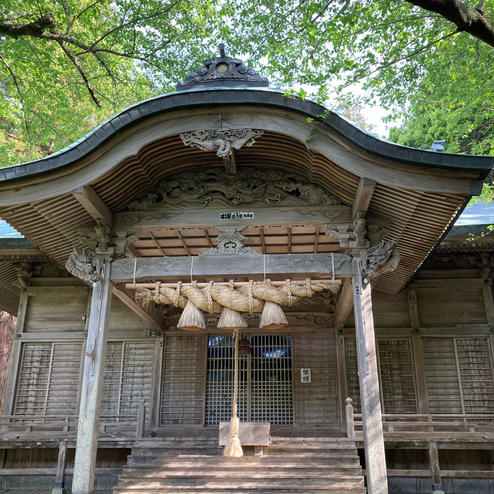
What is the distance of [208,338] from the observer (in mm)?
11648

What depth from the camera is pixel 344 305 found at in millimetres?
9688

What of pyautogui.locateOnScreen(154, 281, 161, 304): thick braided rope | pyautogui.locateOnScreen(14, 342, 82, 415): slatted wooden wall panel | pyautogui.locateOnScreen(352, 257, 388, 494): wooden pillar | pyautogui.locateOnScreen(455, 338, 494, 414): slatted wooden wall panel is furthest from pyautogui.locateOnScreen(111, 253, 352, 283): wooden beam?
pyautogui.locateOnScreen(455, 338, 494, 414): slatted wooden wall panel

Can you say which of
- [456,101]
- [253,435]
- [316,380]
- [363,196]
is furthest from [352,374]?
[456,101]

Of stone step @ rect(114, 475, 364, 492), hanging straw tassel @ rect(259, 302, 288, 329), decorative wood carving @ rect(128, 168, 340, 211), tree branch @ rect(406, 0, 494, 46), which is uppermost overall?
tree branch @ rect(406, 0, 494, 46)

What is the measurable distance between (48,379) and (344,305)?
707 cm

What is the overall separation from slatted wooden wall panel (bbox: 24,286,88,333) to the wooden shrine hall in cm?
42

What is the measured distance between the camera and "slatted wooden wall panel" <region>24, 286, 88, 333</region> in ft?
38.3

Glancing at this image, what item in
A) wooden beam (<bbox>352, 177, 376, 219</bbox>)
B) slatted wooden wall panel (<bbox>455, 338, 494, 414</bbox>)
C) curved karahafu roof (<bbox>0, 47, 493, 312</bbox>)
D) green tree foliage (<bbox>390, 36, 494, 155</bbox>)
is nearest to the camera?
curved karahafu roof (<bbox>0, 47, 493, 312</bbox>)

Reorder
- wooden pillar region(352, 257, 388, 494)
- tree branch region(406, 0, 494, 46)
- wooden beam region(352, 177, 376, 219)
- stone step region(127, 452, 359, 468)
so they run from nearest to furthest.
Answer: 1. tree branch region(406, 0, 494, 46)
2. wooden pillar region(352, 257, 388, 494)
3. wooden beam region(352, 177, 376, 219)
4. stone step region(127, 452, 359, 468)

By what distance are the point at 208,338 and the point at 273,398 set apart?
6.76ft

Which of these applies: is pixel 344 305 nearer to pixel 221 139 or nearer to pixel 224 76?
pixel 221 139

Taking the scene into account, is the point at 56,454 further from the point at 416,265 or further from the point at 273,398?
the point at 416,265

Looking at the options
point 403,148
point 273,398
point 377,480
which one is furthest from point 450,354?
point 403,148

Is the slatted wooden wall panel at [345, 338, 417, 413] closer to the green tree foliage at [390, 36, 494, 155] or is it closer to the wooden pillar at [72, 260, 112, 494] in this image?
the green tree foliage at [390, 36, 494, 155]
